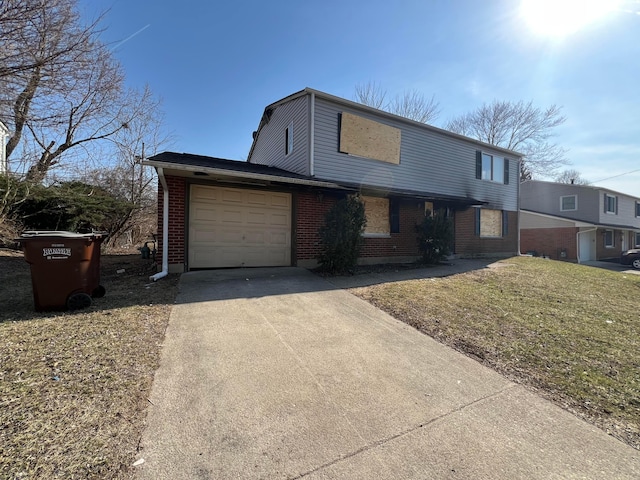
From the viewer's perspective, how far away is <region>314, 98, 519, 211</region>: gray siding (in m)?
9.11

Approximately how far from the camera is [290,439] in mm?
2023

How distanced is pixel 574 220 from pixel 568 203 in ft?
12.8

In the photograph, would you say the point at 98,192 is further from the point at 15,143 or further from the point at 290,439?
the point at 290,439

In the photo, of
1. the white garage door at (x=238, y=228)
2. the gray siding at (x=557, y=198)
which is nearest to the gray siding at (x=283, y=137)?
the white garage door at (x=238, y=228)

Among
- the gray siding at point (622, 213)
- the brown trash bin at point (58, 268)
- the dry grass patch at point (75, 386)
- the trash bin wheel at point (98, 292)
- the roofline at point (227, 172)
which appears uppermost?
the gray siding at point (622, 213)

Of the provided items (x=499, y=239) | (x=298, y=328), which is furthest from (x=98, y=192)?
(x=499, y=239)

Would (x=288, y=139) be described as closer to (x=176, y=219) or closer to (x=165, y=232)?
(x=176, y=219)

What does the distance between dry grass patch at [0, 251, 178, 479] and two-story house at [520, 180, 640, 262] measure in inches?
996

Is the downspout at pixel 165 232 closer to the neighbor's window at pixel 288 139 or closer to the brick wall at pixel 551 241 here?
the neighbor's window at pixel 288 139

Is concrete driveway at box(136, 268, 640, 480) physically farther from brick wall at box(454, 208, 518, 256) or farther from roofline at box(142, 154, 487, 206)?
brick wall at box(454, 208, 518, 256)

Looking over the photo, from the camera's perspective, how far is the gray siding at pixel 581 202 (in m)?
21.8

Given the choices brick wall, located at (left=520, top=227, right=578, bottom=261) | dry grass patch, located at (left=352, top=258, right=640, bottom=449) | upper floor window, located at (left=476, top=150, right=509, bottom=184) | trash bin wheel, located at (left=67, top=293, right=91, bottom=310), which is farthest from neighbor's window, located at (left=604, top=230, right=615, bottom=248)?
trash bin wheel, located at (left=67, top=293, right=91, bottom=310)

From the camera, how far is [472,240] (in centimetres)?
1302

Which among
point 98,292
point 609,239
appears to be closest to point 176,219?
point 98,292
